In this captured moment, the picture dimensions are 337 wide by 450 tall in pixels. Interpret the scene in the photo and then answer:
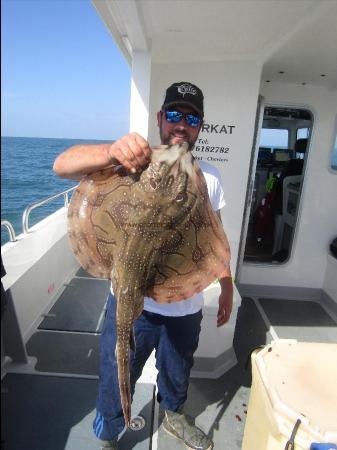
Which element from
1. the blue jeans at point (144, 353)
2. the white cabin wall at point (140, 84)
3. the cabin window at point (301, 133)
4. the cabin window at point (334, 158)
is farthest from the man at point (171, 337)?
the cabin window at point (301, 133)

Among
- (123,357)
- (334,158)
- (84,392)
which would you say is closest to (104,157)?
(123,357)

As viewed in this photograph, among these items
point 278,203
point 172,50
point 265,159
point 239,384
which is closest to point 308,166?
point 278,203

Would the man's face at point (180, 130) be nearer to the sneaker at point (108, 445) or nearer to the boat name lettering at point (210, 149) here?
the boat name lettering at point (210, 149)

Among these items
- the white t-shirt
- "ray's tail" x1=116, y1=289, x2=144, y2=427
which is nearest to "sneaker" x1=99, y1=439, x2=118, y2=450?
"ray's tail" x1=116, y1=289, x2=144, y2=427

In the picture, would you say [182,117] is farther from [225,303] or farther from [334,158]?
[334,158]

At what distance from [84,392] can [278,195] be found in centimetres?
Result: 562

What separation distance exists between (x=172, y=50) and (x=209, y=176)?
1.90 m

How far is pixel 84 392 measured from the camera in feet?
9.64

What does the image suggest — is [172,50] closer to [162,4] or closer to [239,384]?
[162,4]

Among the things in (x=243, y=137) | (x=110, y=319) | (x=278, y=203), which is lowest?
(x=110, y=319)

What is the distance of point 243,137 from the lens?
383 centimetres

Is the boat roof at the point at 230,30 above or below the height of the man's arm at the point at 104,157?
above

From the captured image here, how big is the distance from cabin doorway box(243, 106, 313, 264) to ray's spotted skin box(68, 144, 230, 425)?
4384 millimetres

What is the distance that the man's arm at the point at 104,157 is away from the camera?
1316 millimetres
